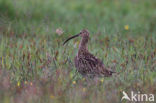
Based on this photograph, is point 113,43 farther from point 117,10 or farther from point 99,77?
point 117,10

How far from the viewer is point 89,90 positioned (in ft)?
17.0

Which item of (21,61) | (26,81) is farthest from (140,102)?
(21,61)

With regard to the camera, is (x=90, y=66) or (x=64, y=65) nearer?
(x=90, y=66)

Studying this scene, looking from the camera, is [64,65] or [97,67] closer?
[97,67]

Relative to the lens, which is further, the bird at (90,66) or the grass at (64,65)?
the bird at (90,66)

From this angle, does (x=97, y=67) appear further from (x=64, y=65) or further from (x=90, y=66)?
(x=64, y=65)

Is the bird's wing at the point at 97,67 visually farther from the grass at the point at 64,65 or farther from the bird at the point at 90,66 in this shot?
the grass at the point at 64,65

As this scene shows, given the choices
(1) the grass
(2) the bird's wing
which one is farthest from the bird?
(1) the grass

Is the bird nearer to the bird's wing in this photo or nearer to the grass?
the bird's wing

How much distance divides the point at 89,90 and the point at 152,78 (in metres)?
1.05

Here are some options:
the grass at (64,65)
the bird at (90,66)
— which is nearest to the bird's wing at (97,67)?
the bird at (90,66)

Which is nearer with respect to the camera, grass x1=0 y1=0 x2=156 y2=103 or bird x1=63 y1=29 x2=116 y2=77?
grass x1=0 y1=0 x2=156 y2=103

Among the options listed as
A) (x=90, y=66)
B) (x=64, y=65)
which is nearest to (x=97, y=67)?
(x=90, y=66)

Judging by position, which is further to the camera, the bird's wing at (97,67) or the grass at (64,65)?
the bird's wing at (97,67)
